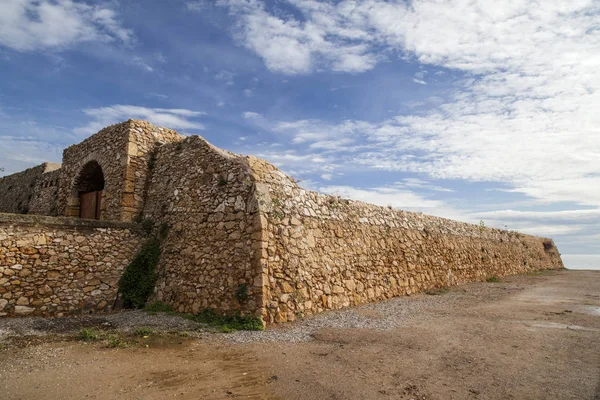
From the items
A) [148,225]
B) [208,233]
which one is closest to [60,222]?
[148,225]

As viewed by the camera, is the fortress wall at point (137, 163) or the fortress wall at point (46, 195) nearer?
the fortress wall at point (137, 163)

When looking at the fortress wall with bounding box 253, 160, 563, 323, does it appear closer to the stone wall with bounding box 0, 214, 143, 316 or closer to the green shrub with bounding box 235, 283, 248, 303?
the green shrub with bounding box 235, 283, 248, 303

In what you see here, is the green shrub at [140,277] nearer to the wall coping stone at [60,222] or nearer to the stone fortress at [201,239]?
the stone fortress at [201,239]

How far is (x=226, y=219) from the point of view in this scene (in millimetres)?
9273

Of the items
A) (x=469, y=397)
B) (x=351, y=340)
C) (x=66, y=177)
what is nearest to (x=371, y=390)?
(x=469, y=397)

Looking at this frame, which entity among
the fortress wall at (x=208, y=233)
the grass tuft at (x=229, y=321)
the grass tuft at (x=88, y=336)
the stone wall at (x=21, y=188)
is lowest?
the grass tuft at (x=88, y=336)

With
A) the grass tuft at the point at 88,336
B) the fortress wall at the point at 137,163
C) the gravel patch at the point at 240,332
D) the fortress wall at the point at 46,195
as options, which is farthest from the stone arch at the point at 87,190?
the grass tuft at the point at 88,336

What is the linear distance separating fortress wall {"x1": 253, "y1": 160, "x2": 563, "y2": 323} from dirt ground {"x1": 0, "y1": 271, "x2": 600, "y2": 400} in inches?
59.1

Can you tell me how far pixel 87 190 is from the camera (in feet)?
48.8

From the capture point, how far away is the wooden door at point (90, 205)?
1355 cm

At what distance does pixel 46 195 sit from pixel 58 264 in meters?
10.4

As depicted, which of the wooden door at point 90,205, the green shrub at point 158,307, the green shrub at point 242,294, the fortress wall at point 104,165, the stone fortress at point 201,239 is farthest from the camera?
the wooden door at point 90,205

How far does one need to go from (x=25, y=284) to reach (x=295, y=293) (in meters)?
6.54

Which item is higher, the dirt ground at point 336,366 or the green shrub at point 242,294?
→ the green shrub at point 242,294
